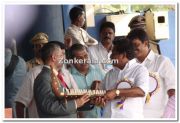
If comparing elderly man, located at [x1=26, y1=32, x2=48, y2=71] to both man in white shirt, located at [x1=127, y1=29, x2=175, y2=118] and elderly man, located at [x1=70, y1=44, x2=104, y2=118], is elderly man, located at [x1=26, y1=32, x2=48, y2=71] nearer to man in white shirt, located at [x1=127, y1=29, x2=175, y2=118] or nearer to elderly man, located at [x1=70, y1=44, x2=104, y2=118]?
elderly man, located at [x1=70, y1=44, x2=104, y2=118]

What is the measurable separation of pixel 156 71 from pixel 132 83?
27 cm

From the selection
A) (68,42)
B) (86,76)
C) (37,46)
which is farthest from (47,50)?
(86,76)

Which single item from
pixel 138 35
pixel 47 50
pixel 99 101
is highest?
pixel 138 35

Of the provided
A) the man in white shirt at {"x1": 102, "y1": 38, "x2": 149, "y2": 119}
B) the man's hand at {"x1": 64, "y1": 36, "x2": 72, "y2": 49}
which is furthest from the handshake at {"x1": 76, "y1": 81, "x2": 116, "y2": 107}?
the man's hand at {"x1": 64, "y1": 36, "x2": 72, "y2": 49}

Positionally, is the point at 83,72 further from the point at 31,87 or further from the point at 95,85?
the point at 31,87

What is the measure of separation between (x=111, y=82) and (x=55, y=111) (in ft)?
1.99

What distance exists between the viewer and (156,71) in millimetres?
5363

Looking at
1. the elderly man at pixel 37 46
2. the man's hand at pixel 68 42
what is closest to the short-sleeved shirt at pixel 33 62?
the elderly man at pixel 37 46

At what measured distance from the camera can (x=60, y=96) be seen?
5289mm

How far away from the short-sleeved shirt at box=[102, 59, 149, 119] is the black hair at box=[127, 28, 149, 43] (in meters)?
0.22

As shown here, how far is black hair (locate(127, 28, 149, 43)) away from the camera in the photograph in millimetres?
5320

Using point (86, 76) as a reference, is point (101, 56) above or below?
above

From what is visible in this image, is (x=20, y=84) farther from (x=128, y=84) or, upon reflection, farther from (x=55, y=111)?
(x=128, y=84)

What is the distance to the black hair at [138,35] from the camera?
532cm
